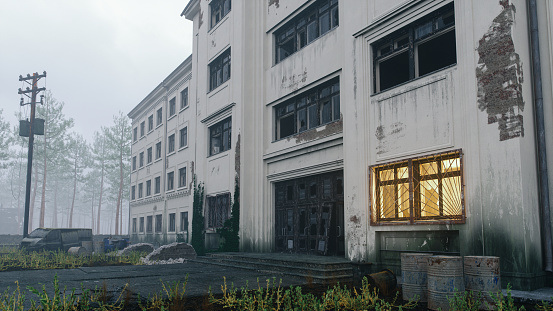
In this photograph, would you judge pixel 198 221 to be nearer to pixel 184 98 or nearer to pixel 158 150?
pixel 184 98

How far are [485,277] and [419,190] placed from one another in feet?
12.7

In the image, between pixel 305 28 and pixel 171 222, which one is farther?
pixel 171 222

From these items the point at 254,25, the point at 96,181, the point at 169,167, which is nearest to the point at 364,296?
the point at 254,25

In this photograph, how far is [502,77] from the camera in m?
9.23

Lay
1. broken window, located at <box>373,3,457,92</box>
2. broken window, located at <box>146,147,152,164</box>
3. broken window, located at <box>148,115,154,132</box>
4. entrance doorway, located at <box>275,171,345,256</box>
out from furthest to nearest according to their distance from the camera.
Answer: broken window, located at <box>148,115,154,132</box> < broken window, located at <box>146,147,152,164</box> < entrance doorway, located at <box>275,171,345,256</box> < broken window, located at <box>373,3,457,92</box>

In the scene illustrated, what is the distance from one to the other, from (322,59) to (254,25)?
17.8 ft

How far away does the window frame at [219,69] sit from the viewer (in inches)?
832

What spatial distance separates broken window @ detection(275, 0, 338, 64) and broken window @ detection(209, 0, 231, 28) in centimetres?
435

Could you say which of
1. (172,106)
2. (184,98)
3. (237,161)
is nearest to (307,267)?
(237,161)

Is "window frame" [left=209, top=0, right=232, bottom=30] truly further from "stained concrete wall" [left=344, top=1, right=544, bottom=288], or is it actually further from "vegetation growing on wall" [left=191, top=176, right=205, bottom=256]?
"stained concrete wall" [left=344, top=1, right=544, bottom=288]

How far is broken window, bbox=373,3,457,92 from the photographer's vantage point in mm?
11047

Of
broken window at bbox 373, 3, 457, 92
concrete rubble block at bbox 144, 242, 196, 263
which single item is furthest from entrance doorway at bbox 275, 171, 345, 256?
concrete rubble block at bbox 144, 242, 196, 263

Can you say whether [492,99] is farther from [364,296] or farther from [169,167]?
[169,167]

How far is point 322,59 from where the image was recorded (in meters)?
15.4
